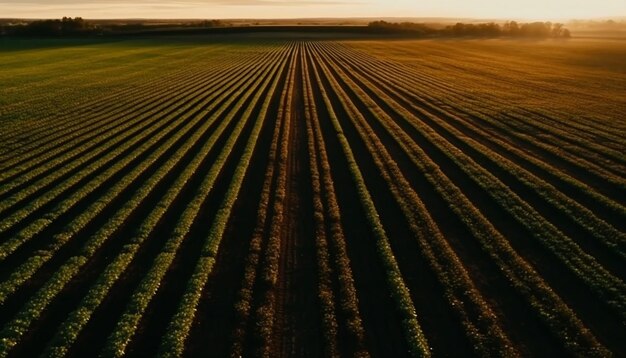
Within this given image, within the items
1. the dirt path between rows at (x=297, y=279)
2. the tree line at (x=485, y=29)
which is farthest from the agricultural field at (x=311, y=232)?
the tree line at (x=485, y=29)

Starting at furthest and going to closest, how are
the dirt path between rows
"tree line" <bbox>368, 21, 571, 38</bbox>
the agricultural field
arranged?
"tree line" <bbox>368, 21, 571, 38</bbox> < the agricultural field < the dirt path between rows

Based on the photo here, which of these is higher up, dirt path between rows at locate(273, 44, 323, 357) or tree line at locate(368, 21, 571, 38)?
tree line at locate(368, 21, 571, 38)

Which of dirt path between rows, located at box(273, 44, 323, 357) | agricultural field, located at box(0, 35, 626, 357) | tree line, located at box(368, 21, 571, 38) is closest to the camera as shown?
dirt path between rows, located at box(273, 44, 323, 357)

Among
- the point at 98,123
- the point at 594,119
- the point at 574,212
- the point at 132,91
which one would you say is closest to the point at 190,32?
the point at 132,91

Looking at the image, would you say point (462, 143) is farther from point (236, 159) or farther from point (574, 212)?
point (236, 159)

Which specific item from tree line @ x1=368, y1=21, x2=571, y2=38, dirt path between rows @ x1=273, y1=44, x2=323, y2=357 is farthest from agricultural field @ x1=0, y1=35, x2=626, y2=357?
tree line @ x1=368, y1=21, x2=571, y2=38

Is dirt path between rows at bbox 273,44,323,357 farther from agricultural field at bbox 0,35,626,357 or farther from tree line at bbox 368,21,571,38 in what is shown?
tree line at bbox 368,21,571,38

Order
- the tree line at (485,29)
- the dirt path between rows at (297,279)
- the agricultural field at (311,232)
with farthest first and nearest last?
the tree line at (485,29) → the agricultural field at (311,232) → the dirt path between rows at (297,279)

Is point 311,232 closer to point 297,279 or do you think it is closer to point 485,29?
point 297,279

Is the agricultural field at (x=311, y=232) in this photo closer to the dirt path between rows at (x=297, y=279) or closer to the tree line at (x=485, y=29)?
the dirt path between rows at (x=297, y=279)
